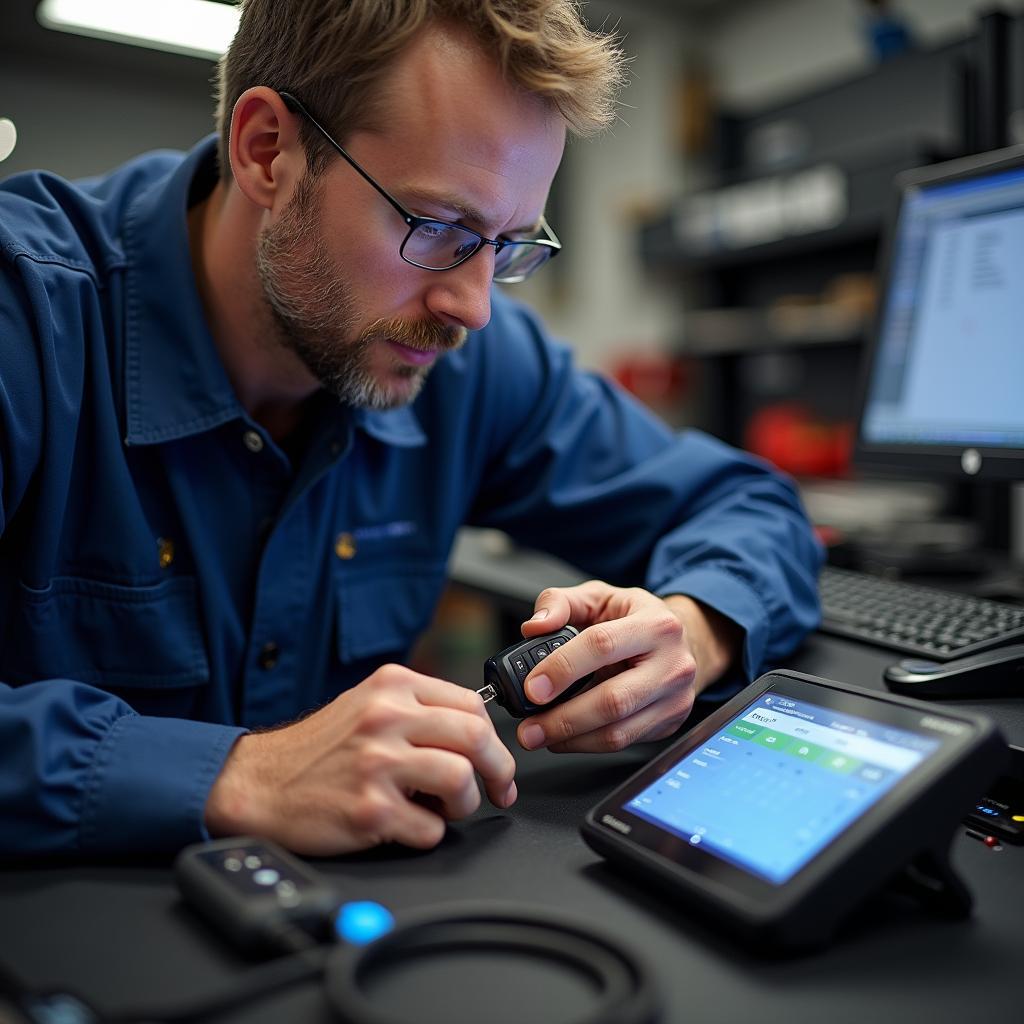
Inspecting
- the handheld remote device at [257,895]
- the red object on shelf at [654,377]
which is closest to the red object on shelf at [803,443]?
the red object on shelf at [654,377]

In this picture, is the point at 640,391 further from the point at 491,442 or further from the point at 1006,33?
the point at 491,442

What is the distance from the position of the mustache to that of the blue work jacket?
13 cm

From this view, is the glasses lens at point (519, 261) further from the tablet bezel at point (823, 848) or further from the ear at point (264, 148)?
the tablet bezel at point (823, 848)

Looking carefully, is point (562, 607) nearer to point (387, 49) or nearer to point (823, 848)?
point (823, 848)

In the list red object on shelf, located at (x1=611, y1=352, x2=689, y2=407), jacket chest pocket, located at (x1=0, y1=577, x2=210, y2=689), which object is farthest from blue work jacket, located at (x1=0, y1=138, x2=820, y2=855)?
red object on shelf, located at (x1=611, y1=352, x2=689, y2=407)

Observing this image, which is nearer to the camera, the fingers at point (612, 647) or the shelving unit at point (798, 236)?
the fingers at point (612, 647)

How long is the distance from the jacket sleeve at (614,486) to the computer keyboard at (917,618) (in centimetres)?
5

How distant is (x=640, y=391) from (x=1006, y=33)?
9.12 feet

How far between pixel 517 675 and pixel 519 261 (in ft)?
1.79

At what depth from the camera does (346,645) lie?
3.64 feet

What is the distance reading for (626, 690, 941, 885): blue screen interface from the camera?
0.51 metres

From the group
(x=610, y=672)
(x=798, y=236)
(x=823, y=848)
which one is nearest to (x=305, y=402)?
(x=610, y=672)

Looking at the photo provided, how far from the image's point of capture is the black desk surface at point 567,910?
0.45 metres

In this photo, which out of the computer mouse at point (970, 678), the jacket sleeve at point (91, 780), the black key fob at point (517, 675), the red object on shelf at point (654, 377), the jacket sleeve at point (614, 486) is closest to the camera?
the jacket sleeve at point (91, 780)
